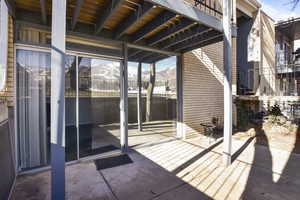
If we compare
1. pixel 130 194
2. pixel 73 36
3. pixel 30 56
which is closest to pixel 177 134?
pixel 130 194

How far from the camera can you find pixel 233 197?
217 cm

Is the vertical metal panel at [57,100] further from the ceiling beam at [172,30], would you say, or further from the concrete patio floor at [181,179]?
the ceiling beam at [172,30]

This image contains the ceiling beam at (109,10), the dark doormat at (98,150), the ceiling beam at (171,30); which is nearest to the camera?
the ceiling beam at (109,10)

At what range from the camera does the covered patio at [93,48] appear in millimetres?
1710

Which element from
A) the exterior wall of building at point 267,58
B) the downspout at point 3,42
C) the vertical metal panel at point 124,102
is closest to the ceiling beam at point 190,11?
the vertical metal panel at point 124,102

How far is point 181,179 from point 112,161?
1543 millimetres

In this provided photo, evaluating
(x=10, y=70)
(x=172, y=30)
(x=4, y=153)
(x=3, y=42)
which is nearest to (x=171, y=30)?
(x=172, y=30)

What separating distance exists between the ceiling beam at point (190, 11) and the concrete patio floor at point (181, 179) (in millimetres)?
2793

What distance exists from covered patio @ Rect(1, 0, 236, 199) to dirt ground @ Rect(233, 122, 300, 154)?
7.46ft

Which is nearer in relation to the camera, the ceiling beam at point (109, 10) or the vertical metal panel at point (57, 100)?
the vertical metal panel at point (57, 100)

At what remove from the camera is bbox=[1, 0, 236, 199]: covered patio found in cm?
171

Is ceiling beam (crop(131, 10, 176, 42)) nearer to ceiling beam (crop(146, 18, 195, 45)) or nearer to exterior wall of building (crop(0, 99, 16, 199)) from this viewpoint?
ceiling beam (crop(146, 18, 195, 45))

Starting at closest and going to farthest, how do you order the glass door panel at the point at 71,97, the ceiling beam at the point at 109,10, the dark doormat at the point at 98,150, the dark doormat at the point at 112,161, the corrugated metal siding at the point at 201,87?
the ceiling beam at the point at 109,10 < the dark doormat at the point at 112,161 < the glass door panel at the point at 71,97 < the dark doormat at the point at 98,150 < the corrugated metal siding at the point at 201,87

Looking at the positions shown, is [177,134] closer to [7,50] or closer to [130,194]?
[130,194]
